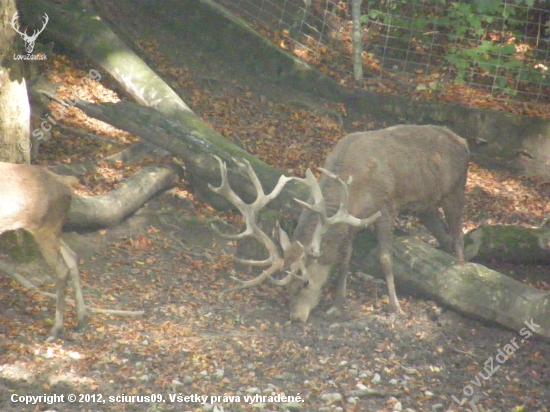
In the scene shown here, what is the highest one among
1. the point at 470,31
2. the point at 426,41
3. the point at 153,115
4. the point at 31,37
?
the point at 470,31

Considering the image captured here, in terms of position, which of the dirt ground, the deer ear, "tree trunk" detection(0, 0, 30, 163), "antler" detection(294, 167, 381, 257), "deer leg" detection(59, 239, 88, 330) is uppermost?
"tree trunk" detection(0, 0, 30, 163)

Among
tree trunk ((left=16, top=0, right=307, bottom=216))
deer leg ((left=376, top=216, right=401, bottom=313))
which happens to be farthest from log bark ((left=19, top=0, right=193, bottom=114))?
deer leg ((left=376, top=216, right=401, bottom=313))

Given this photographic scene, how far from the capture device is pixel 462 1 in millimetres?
12352

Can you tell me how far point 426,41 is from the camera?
12.5 meters

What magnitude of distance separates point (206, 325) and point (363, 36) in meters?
7.59

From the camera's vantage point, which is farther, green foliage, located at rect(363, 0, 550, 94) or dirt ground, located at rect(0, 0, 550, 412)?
green foliage, located at rect(363, 0, 550, 94)

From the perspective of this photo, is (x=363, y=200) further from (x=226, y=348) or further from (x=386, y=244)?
(x=226, y=348)

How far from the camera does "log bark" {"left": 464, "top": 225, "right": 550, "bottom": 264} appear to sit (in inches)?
330

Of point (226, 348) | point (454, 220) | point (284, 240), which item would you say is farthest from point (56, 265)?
point (454, 220)

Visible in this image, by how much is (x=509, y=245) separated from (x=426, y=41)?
5339 millimetres

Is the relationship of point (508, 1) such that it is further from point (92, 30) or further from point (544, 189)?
point (92, 30)

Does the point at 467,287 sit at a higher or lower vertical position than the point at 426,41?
lower

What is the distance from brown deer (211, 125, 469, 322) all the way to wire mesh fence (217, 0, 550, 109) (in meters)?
4.11

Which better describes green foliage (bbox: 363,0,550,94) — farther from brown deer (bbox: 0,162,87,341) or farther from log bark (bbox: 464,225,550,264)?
brown deer (bbox: 0,162,87,341)
